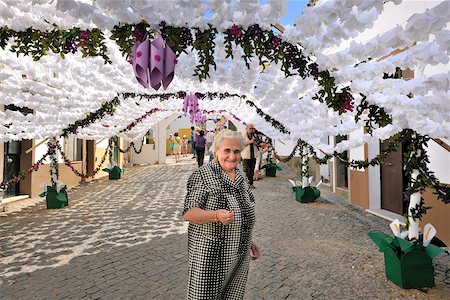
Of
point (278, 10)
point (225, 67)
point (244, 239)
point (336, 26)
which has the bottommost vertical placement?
point (244, 239)

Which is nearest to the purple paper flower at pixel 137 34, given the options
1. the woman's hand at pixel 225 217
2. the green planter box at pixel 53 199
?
the woman's hand at pixel 225 217

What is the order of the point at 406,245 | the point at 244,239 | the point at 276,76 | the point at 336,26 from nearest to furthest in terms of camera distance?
1. the point at 244,239
2. the point at 336,26
3. the point at 406,245
4. the point at 276,76

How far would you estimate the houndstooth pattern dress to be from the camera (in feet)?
5.99

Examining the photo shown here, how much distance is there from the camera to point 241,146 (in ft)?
6.81

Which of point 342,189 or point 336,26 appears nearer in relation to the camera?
point 336,26

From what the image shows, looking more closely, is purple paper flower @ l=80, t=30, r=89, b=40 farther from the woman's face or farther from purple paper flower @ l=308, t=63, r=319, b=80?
purple paper flower @ l=308, t=63, r=319, b=80

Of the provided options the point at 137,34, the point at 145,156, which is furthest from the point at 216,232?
the point at 145,156

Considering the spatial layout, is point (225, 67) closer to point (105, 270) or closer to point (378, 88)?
point (378, 88)

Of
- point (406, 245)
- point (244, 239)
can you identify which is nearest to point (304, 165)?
point (406, 245)

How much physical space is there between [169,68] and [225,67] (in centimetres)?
322

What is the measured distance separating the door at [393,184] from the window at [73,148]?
1025 centimetres

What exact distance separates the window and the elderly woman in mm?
10068

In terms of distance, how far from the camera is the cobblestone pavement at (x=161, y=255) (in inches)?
116

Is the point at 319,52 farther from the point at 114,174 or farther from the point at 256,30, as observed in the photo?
the point at 114,174
